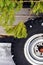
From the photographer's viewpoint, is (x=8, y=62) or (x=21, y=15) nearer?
(x=21, y=15)

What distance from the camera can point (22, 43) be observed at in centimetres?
379

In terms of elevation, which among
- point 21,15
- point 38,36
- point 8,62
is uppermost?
point 21,15

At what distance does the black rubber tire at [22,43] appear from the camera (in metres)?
3.63

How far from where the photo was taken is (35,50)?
383cm

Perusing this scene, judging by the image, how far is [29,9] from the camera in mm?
3703

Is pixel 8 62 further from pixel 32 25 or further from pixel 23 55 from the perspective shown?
pixel 32 25

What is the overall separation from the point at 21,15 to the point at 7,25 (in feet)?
2.26

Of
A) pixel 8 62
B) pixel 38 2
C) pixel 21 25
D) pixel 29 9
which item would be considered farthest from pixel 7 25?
pixel 8 62

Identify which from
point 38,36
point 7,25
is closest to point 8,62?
point 38,36

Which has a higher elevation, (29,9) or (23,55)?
(29,9)

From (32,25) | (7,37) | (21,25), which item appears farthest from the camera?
(7,37)

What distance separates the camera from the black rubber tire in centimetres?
363

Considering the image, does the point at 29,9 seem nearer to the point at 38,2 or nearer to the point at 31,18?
the point at 31,18

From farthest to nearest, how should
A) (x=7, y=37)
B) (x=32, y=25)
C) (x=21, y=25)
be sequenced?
(x=7, y=37)
(x=32, y=25)
(x=21, y=25)
